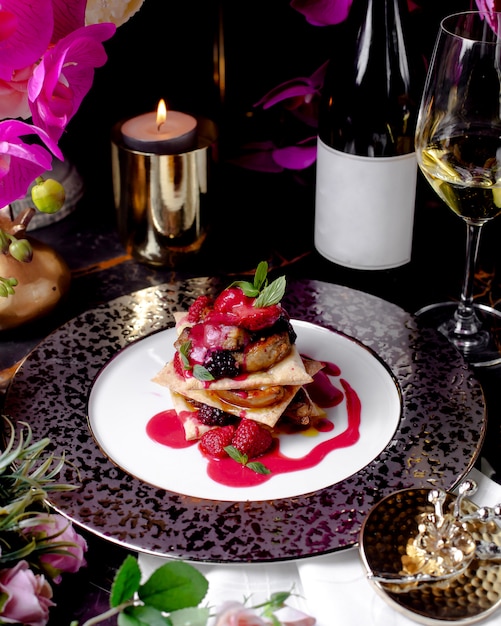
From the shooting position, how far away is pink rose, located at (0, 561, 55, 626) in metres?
0.73

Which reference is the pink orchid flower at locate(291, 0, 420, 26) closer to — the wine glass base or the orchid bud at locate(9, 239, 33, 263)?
the wine glass base

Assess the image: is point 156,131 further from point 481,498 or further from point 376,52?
point 481,498

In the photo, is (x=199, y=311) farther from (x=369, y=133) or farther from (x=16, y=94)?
(x=369, y=133)

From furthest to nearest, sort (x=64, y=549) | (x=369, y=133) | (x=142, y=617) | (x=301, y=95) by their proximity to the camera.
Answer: (x=301, y=95), (x=369, y=133), (x=64, y=549), (x=142, y=617)

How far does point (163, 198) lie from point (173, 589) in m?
0.78

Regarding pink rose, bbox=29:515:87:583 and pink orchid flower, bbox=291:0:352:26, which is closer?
pink rose, bbox=29:515:87:583

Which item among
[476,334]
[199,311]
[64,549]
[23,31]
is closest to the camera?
[64,549]

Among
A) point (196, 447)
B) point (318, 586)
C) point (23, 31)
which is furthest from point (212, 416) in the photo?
point (23, 31)

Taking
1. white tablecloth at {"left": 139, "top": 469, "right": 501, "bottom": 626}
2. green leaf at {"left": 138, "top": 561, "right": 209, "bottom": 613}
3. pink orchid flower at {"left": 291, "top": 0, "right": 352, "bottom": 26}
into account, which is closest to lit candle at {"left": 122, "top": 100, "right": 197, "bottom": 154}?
pink orchid flower at {"left": 291, "top": 0, "right": 352, "bottom": 26}

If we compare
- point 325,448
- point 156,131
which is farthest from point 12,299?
point 325,448

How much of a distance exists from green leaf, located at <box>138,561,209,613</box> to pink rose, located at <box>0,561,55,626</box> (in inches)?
3.8

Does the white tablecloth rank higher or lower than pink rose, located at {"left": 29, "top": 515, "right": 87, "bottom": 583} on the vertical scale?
lower

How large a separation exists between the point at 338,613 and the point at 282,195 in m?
0.99

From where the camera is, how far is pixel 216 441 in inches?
40.3
